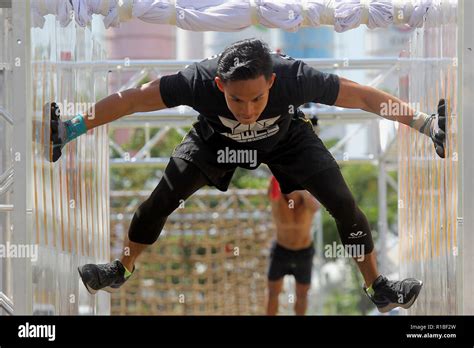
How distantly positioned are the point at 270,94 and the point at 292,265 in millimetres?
3859

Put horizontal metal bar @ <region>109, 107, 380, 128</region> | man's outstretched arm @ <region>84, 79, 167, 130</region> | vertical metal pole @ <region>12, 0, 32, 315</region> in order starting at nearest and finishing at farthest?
vertical metal pole @ <region>12, 0, 32, 315</region>, man's outstretched arm @ <region>84, 79, 167, 130</region>, horizontal metal bar @ <region>109, 107, 380, 128</region>

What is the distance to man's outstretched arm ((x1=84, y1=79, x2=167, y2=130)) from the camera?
188 inches

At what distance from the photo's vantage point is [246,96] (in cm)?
452

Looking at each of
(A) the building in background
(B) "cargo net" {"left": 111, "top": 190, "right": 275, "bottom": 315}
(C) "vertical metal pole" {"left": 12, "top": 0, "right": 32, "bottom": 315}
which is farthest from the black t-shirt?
(A) the building in background

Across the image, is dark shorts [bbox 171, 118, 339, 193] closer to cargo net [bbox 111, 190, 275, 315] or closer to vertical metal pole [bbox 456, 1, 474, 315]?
vertical metal pole [bbox 456, 1, 474, 315]

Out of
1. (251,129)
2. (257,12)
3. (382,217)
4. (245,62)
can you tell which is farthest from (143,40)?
(245,62)

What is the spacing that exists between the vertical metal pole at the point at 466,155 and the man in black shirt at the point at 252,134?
1.18 feet

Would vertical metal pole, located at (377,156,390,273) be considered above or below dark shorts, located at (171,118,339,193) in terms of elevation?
below

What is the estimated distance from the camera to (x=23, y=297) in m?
4.14

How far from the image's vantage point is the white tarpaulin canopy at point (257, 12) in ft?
16.9

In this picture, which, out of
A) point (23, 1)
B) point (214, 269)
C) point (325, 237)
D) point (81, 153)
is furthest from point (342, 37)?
point (23, 1)

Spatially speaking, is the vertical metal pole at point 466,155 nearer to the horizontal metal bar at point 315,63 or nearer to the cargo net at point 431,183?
the cargo net at point 431,183

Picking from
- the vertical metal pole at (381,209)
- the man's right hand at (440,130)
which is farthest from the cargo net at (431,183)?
the vertical metal pole at (381,209)

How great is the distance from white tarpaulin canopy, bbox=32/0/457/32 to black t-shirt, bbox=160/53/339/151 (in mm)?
427
